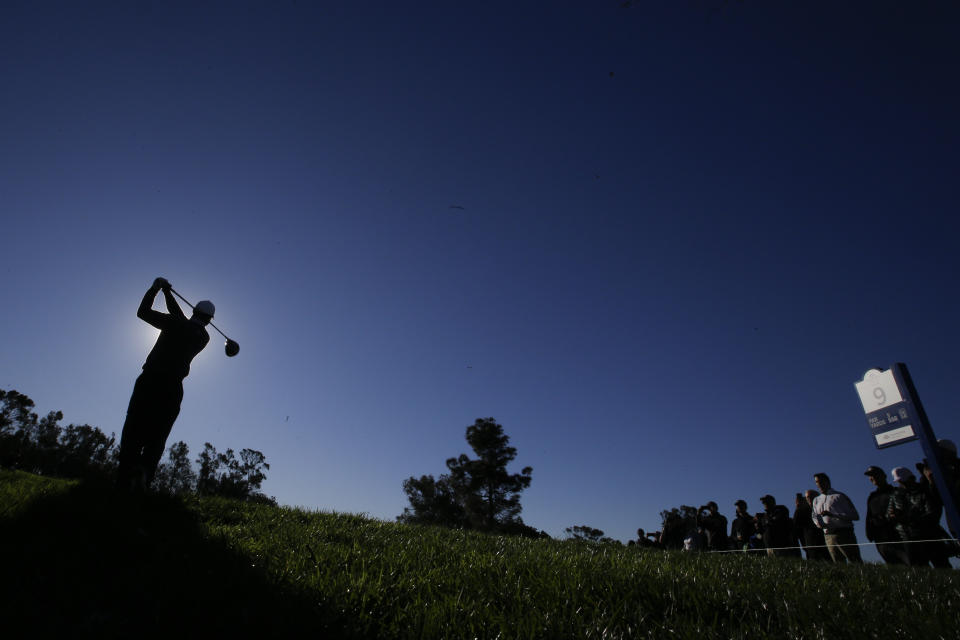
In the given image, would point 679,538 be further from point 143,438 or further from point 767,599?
point 143,438

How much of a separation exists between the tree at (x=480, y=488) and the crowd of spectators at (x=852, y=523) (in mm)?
31538

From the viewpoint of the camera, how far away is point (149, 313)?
5715mm

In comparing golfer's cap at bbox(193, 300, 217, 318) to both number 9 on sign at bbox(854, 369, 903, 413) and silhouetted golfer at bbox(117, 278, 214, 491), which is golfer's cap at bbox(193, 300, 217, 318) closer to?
silhouetted golfer at bbox(117, 278, 214, 491)

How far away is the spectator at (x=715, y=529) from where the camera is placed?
11.6 meters

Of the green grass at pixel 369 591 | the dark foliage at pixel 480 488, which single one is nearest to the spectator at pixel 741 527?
the green grass at pixel 369 591

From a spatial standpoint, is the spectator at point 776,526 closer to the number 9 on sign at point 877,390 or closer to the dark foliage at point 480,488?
the number 9 on sign at point 877,390

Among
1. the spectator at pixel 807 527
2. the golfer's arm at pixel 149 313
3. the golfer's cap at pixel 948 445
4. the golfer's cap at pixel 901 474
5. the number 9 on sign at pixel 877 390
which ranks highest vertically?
the number 9 on sign at pixel 877 390

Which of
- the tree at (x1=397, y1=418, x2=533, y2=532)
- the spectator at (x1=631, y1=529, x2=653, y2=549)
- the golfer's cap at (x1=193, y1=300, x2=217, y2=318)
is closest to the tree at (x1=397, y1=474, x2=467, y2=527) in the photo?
the tree at (x1=397, y1=418, x2=533, y2=532)

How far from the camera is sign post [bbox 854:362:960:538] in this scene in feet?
23.2

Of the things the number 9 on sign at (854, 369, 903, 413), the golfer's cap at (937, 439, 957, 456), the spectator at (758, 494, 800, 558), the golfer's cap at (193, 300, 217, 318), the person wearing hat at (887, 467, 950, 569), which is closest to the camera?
the golfer's cap at (193, 300, 217, 318)

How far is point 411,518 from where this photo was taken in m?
46.8

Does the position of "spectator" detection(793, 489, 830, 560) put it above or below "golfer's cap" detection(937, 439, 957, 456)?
below

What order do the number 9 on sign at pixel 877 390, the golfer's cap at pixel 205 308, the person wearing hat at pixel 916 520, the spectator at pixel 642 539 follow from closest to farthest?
the golfer's cap at pixel 205 308
the person wearing hat at pixel 916 520
the number 9 on sign at pixel 877 390
the spectator at pixel 642 539

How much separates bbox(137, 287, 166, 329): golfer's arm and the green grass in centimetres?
213
